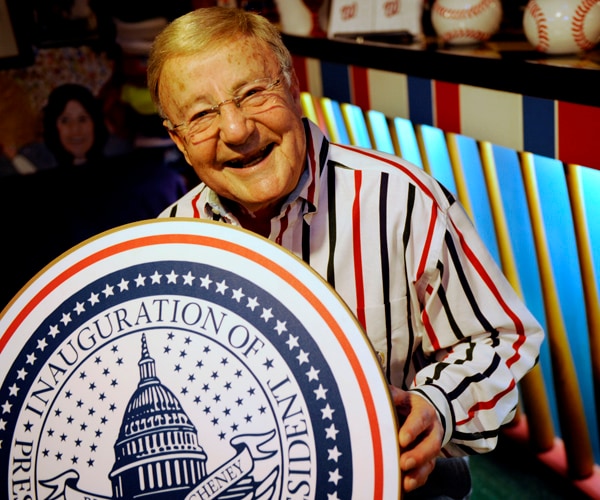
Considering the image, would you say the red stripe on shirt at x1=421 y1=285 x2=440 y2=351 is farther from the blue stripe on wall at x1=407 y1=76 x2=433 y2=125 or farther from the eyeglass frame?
the blue stripe on wall at x1=407 y1=76 x2=433 y2=125

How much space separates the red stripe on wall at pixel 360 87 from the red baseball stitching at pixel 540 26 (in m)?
0.82

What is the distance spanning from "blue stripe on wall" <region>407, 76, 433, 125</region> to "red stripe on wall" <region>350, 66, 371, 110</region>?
0.28 metres

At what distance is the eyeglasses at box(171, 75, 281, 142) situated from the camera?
114 centimetres

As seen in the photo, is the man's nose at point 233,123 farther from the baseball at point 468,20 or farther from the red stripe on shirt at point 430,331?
the baseball at point 468,20

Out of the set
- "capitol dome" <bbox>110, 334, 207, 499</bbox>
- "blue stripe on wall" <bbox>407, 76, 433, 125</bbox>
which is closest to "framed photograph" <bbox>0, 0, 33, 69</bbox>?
"blue stripe on wall" <bbox>407, 76, 433, 125</bbox>

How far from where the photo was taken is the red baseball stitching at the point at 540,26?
1671mm

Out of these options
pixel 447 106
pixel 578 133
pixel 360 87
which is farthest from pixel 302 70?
pixel 578 133

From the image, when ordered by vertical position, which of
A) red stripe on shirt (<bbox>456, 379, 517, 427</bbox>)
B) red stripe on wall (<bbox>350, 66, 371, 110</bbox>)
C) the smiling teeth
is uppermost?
the smiling teeth

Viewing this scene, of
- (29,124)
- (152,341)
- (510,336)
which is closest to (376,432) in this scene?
(152,341)

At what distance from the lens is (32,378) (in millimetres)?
970

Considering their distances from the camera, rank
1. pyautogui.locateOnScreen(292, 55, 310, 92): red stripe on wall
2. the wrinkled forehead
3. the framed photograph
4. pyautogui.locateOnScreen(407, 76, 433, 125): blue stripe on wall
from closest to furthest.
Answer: the wrinkled forehead, pyautogui.locateOnScreen(407, 76, 433, 125): blue stripe on wall, pyautogui.locateOnScreen(292, 55, 310, 92): red stripe on wall, the framed photograph

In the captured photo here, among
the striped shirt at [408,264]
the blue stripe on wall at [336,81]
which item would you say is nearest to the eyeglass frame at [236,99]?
the striped shirt at [408,264]

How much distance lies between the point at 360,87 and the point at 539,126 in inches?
37.7

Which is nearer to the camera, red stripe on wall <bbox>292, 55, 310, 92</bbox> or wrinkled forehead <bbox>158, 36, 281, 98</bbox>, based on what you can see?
wrinkled forehead <bbox>158, 36, 281, 98</bbox>
